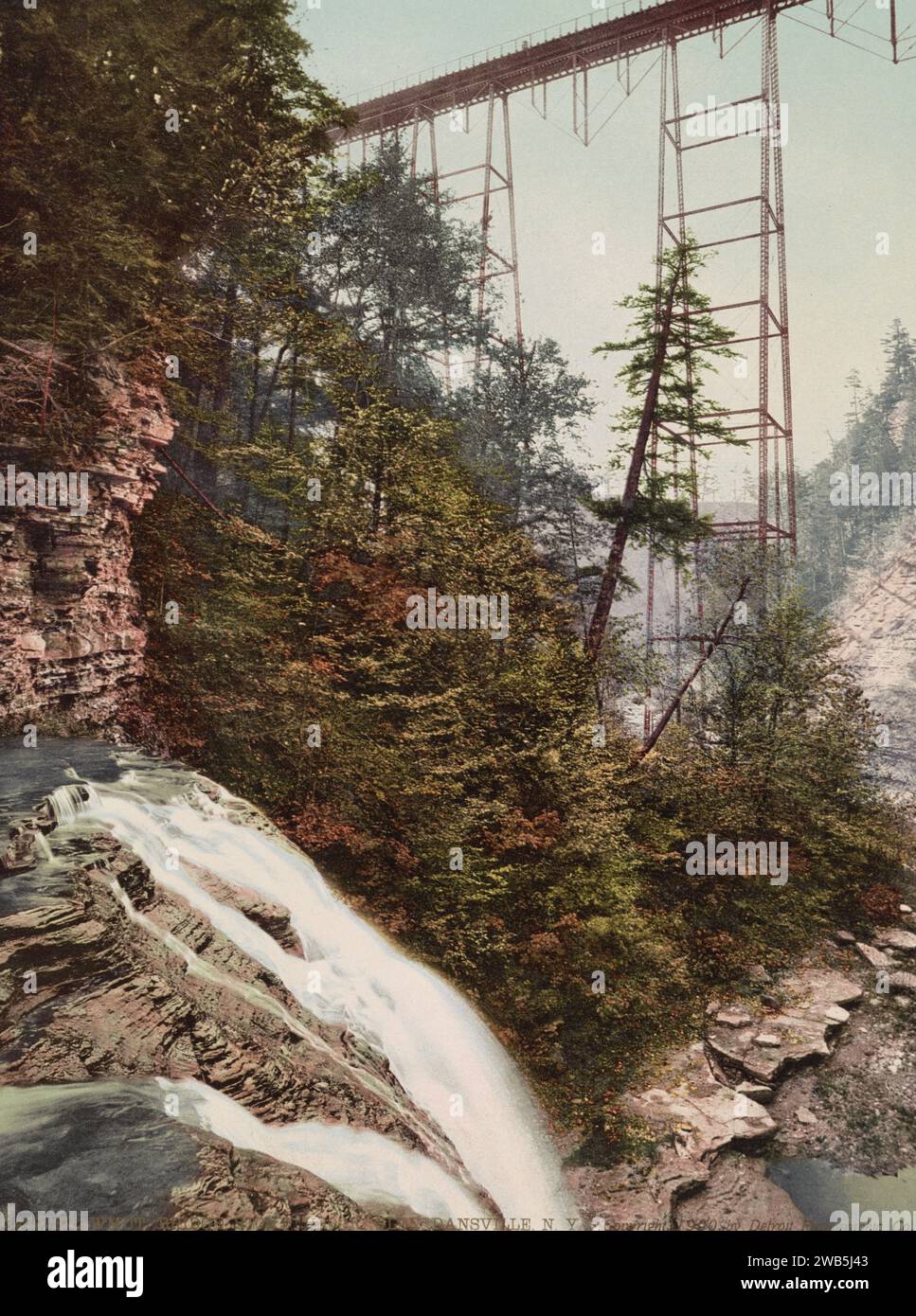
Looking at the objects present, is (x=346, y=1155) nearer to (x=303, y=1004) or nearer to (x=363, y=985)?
(x=303, y=1004)

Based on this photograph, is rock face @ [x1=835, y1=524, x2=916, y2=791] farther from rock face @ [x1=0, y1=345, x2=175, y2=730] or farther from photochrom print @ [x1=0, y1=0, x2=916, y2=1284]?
rock face @ [x1=0, y1=345, x2=175, y2=730]

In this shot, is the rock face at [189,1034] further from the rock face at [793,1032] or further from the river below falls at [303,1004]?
the rock face at [793,1032]

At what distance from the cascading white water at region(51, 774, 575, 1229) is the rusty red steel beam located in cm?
1398

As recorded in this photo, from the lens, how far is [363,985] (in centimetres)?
849

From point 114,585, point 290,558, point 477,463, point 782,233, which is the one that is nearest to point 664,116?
point 782,233

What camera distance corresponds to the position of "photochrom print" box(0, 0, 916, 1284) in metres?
6.67

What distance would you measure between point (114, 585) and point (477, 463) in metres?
7.51

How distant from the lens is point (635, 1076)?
9562 mm

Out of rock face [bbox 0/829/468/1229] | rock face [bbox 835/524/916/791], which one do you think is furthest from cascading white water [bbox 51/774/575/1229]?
rock face [bbox 835/524/916/791]

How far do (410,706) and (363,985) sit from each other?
423 cm

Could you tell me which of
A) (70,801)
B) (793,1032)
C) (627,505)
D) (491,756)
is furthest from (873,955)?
(70,801)

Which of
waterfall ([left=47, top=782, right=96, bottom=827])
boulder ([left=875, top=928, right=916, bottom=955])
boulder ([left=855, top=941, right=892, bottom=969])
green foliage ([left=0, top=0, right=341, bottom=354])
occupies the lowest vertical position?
boulder ([left=855, top=941, right=892, bottom=969])

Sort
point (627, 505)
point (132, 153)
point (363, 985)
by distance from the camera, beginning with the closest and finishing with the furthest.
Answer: point (363, 985) < point (132, 153) < point (627, 505)

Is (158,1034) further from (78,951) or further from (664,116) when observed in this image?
(664,116)
